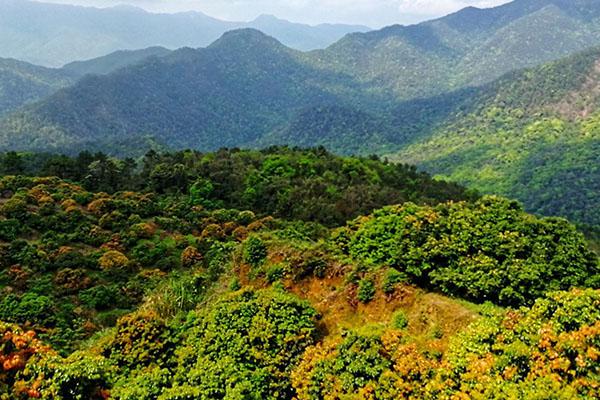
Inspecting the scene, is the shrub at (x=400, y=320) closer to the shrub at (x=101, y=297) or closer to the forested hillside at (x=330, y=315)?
the forested hillside at (x=330, y=315)

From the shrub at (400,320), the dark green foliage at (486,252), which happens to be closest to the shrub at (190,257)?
the dark green foliage at (486,252)

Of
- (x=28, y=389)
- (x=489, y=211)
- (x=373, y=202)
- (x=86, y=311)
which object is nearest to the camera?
(x=28, y=389)

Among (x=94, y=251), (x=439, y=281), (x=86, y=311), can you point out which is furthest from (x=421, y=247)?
(x=94, y=251)

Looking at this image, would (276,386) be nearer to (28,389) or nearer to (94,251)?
(28,389)

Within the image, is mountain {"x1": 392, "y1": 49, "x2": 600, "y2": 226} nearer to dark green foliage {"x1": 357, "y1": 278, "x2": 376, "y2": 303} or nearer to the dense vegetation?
the dense vegetation

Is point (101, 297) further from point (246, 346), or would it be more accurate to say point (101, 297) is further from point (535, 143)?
point (535, 143)

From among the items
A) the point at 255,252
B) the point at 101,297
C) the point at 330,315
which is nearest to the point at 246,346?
the point at 330,315
